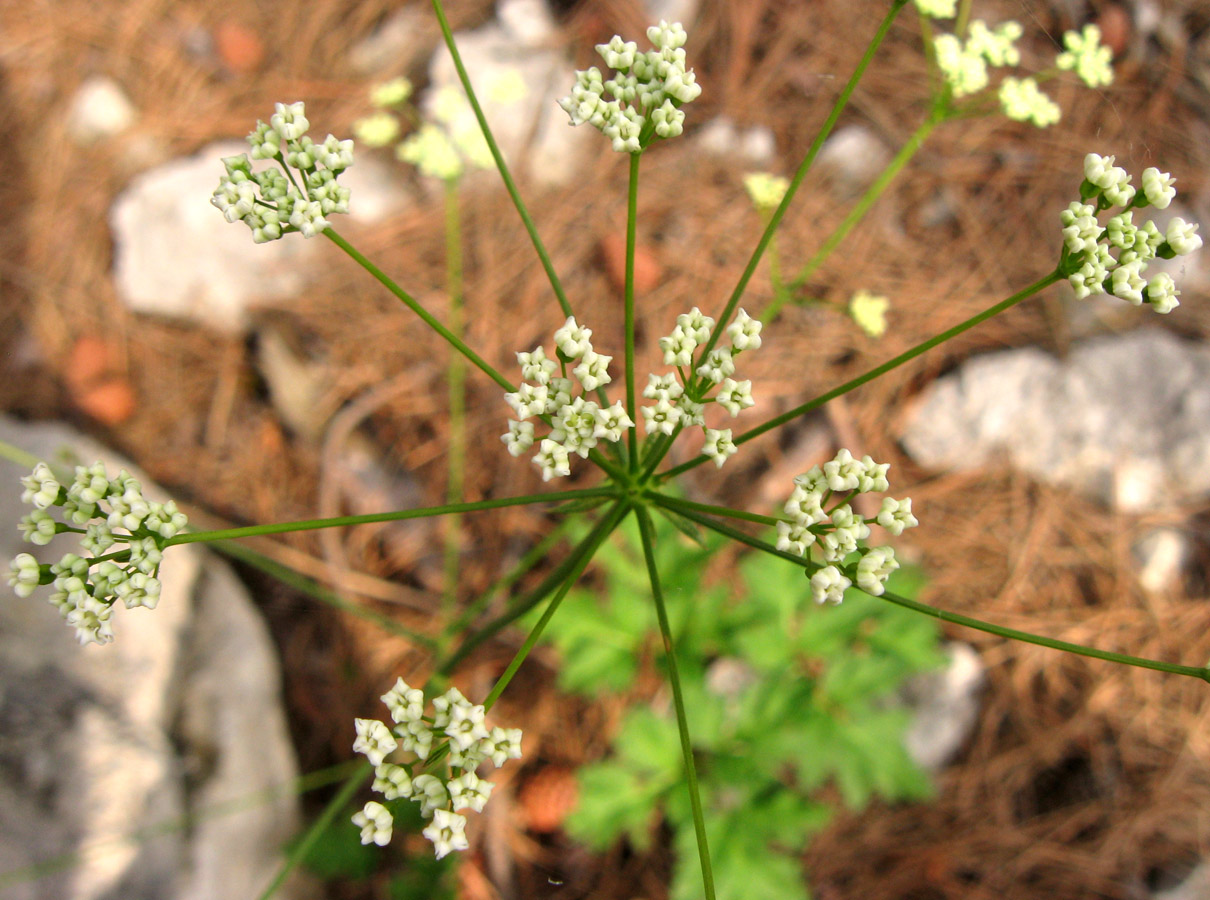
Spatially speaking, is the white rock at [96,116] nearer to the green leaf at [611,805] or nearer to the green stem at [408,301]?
the green stem at [408,301]

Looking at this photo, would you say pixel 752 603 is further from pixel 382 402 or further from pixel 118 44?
pixel 118 44

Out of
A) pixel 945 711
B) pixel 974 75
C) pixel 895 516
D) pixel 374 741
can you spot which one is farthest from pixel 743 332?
pixel 945 711

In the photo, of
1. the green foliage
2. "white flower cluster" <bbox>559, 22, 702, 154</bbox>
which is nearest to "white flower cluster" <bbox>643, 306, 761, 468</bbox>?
"white flower cluster" <bbox>559, 22, 702, 154</bbox>

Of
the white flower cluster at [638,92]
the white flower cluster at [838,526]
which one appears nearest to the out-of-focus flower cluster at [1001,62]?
the white flower cluster at [638,92]

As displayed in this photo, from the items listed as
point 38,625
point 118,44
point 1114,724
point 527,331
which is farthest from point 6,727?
point 1114,724

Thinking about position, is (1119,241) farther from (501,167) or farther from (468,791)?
(468,791)
